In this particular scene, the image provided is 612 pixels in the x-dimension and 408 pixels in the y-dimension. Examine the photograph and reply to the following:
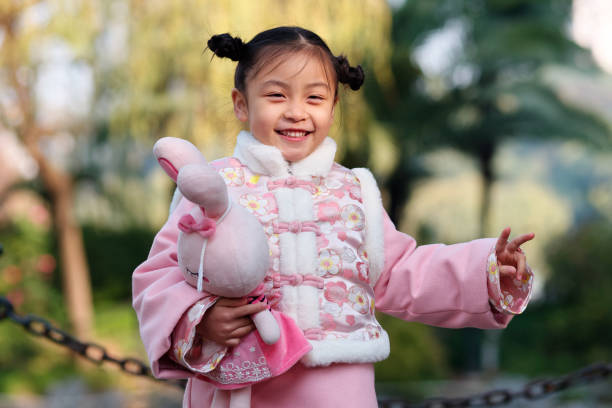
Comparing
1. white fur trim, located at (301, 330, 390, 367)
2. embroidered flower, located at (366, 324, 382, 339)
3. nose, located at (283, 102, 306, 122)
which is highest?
nose, located at (283, 102, 306, 122)

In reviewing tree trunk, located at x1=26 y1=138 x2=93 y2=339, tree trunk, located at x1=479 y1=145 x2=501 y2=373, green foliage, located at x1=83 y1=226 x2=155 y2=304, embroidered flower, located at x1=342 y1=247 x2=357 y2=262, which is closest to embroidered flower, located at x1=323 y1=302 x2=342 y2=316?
embroidered flower, located at x1=342 y1=247 x2=357 y2=262

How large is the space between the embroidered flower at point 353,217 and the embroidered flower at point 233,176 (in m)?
0.25

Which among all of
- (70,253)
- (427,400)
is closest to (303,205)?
(427,400)

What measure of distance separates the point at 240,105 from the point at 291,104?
0.17 meters

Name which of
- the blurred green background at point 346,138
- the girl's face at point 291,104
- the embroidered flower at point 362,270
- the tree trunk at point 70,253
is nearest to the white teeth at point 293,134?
the girl's face at point 291,104

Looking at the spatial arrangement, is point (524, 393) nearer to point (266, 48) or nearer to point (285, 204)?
point (285, 204)

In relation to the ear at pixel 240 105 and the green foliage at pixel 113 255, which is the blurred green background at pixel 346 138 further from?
the ear at pixel 240 105

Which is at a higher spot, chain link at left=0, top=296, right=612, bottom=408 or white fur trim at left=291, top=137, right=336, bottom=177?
white fur trim at left=291, top=137, right=336, bottom=177

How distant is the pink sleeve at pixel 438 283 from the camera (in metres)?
1.52

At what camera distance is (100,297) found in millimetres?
8453

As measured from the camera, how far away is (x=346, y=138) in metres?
6.74

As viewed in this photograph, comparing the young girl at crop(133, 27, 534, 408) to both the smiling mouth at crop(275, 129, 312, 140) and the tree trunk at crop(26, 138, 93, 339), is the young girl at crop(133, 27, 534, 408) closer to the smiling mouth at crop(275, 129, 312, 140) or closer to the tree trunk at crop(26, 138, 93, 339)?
the smiling mouth at crop(275, 129, 312, 140)

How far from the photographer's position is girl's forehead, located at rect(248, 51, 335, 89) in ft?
4.81

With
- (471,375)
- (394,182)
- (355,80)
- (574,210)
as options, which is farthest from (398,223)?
(355,80)
